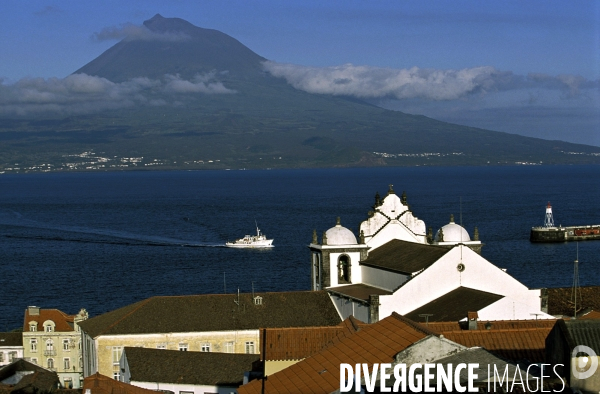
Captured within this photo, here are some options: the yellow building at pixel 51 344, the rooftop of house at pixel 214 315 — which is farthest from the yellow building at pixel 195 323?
the yellow building at pixel 51 344

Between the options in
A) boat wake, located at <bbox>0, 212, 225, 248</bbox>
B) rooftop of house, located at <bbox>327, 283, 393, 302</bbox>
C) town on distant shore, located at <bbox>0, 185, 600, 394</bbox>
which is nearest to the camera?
town on distant shore, located at <bbox>0, 185, 600, 394</bbox>

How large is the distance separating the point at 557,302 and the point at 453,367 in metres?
29.1

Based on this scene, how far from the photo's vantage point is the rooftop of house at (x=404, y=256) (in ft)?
143

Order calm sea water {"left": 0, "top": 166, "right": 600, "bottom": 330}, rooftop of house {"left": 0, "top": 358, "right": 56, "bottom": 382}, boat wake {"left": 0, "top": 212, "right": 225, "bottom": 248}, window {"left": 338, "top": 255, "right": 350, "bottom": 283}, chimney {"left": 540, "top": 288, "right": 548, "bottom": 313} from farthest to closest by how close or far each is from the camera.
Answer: boat wake {"left": 0, "top": 212, "right": 225, "bottom": 248} → calm sea water {"left": 0, "top": 166, "right": 600, "bottom": 330} → window {"left": 338, "top": 255, "right": 350, "bottom": 283} → rooftop of house {"left": 0, "top": 358, "right": 56, "bottom": 382} → chimney {"left": 540, "top": 288, "right": 548, "bottom": 313}

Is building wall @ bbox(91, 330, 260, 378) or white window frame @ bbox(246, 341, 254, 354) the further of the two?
white window frame @ bbox(246, 341, 254, 354)

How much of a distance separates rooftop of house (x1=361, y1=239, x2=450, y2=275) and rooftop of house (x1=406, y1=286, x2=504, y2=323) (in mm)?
1538

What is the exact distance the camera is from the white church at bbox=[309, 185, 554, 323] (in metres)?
40.7

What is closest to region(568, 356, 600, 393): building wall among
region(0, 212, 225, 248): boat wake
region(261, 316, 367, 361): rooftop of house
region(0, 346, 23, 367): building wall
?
region(261, 316, 367, 361): rooftop of house

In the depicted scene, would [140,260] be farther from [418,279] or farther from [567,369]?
[567,369]

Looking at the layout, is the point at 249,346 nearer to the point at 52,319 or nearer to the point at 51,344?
the point at 51,344

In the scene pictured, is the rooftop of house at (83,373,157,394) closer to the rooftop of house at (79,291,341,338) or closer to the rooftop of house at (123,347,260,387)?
the rooftop of house at (123,347,260,387)

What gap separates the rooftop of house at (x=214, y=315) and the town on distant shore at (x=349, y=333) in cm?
7

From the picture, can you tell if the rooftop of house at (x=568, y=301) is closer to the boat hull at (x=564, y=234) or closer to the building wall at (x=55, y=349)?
the building wall at (x=55, y=349)

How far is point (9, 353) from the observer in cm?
5219
